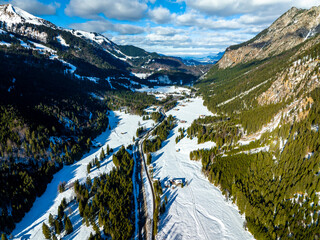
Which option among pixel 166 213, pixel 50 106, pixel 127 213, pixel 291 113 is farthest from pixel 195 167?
pixel 50 106

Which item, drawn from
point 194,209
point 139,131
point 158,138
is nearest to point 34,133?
point 139,131

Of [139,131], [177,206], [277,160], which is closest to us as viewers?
[177,206]

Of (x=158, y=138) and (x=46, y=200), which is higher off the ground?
(x=158, y=138)

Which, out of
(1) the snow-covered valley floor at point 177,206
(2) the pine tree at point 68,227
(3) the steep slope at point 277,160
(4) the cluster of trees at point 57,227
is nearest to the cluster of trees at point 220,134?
(3) the steep slope at point 277,160

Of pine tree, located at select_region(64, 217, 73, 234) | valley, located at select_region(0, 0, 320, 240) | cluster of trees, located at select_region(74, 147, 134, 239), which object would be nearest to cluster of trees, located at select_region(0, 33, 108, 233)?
valley, located at select_region(0, 0, 320, 240)

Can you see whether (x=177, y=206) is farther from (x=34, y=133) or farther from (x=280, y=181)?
(x=34, y=133)

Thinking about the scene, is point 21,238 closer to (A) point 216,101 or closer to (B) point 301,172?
(B) point 301,172
